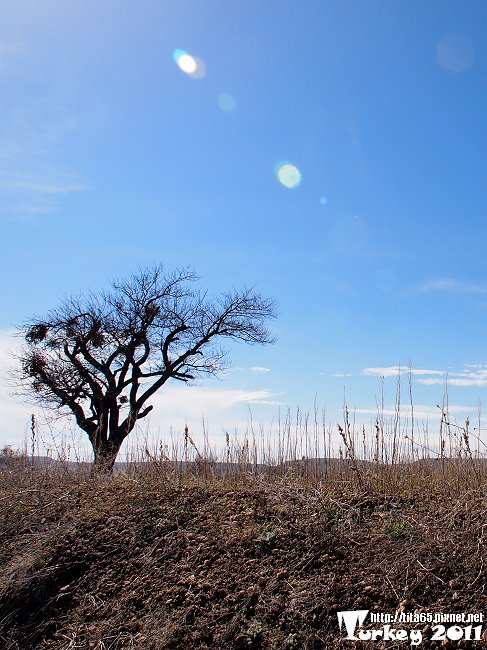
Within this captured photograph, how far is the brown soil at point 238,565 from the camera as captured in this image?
3088 millimetres

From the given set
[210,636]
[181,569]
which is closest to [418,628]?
[210,636]

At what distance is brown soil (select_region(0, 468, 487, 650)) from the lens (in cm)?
309

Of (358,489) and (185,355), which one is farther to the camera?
(185,355)

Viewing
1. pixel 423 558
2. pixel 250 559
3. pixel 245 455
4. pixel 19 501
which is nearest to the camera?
pixel 423 558

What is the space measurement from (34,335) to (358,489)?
1474 cm

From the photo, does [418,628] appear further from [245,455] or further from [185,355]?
[185,355]

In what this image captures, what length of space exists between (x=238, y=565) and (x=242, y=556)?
10 cm

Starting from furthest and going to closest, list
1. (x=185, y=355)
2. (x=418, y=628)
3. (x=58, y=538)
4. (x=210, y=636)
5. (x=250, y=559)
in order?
(x=185, y=355) < (x=58, y=538) < (x=250, y=559) < (x=210, y=636) < (x=418, y=628)

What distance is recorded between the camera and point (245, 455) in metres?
6.43

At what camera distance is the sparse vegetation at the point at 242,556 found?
311cm

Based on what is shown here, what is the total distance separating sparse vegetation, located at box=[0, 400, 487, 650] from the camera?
3111 millimetres

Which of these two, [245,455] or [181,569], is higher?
[245,455]

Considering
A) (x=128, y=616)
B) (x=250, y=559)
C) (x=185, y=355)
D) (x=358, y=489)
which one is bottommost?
(x=128, y=616)

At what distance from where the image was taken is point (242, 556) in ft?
12.3
